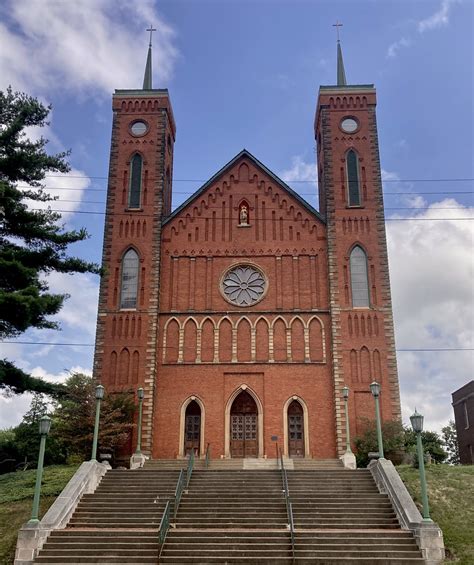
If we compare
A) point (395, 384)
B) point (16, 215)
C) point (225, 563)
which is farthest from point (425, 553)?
point (16, 215)

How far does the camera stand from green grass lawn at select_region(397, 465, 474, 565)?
52.5ft

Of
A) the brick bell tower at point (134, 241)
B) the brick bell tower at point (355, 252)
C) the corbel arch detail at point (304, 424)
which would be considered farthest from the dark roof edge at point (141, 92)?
the corbel arch detail at point (304, 424)

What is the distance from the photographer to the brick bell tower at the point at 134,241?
29406 mm

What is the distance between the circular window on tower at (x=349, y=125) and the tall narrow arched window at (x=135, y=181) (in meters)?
11.0

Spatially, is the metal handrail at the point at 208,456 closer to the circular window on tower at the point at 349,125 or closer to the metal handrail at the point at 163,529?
the metal handrail at the point at 163,529

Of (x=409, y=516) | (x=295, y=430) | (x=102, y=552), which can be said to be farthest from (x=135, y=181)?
(x=409, y=516)

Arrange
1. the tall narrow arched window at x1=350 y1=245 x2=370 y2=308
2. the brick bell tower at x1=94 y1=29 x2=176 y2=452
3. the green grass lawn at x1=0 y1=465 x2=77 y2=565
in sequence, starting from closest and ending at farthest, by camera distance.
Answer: the green grass lawn at x1=0 y1=465 x2=77 y2=565
the brick bell tower at x1=94 y1=29 x2=176 y2=452
the tall narrow arched window at x1=350 y1=245 x2=370 y2=308

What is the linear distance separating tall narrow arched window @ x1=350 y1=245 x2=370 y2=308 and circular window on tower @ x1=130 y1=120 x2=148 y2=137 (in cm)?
1297

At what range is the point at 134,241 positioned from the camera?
31.9 metres

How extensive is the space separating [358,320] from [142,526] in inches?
625

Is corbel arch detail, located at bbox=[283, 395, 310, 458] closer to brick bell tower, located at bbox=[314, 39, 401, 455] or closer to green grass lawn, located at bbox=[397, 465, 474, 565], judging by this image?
brick bell tower, located at bbox=[314, 39, 401, 455]

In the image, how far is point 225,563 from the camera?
15.0 meters

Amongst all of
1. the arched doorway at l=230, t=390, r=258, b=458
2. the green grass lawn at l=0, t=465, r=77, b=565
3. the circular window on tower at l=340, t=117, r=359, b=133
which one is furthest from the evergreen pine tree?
the circular window on tower at l=340, t=117, r=359, b=133

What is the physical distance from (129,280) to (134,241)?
2.06m
